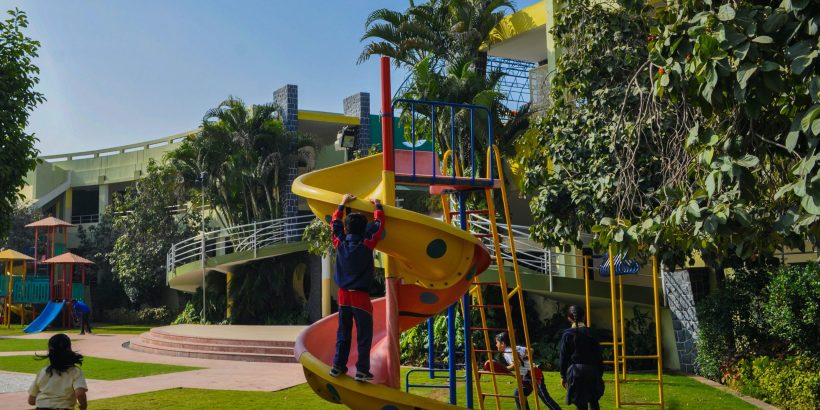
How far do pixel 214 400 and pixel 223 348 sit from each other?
26.0ft

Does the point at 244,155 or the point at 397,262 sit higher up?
the point at 244,155

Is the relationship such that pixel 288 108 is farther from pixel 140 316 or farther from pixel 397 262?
pixel 397 262

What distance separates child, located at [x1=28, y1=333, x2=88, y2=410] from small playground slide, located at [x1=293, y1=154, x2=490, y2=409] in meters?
2.10

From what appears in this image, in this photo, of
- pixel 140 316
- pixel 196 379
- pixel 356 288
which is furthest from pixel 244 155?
pixel 356 288

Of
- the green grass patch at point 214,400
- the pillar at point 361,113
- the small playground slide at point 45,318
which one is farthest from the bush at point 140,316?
the green grass patch at point 214,400

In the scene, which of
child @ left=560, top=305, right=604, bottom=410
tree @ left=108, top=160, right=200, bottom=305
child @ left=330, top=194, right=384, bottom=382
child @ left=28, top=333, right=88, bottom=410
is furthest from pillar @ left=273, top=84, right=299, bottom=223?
child @ left=28, top=333, right=88, bottom=410

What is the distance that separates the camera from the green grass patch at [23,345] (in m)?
20.8

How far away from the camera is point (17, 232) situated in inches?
1500

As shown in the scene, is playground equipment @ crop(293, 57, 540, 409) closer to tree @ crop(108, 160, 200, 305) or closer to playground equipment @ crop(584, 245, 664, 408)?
playground equipment @ crop(584, 245, 664, 408)

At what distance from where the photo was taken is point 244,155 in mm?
29047

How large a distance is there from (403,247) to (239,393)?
5637 millimetres

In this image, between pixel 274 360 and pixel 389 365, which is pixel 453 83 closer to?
pixel 274 360

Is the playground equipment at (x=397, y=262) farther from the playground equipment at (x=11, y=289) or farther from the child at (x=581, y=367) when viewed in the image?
the playground equipment at (x=11, y=289)

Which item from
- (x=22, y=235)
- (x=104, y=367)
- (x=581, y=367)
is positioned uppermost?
(x=22, y=235)
